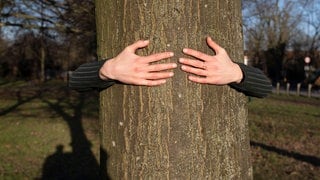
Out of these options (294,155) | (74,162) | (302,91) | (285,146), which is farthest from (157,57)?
(302,91)

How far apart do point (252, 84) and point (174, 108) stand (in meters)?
0.39

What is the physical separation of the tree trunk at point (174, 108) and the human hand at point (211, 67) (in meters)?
0.04

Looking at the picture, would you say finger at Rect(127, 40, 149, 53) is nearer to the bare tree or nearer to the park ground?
the park ground

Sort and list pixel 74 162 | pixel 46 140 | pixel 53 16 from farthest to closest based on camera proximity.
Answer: pixel 53 16
pixel 46 140
pixel 74 162

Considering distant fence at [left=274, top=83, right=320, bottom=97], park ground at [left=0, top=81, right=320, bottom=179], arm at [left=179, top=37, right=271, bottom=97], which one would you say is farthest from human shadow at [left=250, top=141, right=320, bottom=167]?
distant fence at [left=274, top=83, right=320, bottom=97]

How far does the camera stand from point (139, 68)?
202cm

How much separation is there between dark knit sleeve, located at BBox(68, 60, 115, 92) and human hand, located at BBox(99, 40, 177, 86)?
100 millimetres

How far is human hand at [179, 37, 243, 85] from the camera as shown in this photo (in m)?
2.02

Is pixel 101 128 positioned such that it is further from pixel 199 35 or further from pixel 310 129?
pixel 310 129

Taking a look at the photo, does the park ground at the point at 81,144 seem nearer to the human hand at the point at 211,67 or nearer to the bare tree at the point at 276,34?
the human hand at the point at 211,67

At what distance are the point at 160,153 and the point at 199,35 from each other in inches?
20.4

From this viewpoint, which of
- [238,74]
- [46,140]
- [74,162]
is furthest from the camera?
[46,140]

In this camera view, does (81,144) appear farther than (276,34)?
No

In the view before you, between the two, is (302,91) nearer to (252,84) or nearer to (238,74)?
(252,84)
